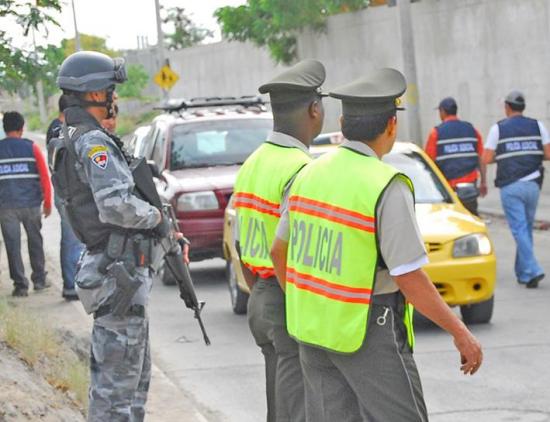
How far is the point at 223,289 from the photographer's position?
1464 centimetres

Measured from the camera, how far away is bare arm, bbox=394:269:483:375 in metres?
4.84

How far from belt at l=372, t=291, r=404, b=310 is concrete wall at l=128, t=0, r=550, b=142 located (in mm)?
20074

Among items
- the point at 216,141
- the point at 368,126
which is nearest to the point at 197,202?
the point at 216,141

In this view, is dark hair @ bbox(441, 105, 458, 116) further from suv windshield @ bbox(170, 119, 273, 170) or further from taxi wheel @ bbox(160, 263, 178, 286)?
taxi wheel @ bbox(160, 263, 178, 286)

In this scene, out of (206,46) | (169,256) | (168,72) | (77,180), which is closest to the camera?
(77,180)

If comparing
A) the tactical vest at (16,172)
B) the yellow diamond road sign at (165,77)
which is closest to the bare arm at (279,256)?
the tactical vest at (16,172)

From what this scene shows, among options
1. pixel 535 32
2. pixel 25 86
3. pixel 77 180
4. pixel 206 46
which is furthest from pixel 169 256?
pixel 206 46

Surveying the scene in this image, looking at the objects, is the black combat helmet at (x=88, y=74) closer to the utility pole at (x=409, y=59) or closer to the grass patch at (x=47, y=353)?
the grass patch at (x=47, y=353)

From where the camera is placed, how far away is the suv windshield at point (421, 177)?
40.3 feet

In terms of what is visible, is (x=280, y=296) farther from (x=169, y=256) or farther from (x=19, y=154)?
(x=19, y=154)

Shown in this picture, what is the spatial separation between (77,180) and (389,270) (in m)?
1.87

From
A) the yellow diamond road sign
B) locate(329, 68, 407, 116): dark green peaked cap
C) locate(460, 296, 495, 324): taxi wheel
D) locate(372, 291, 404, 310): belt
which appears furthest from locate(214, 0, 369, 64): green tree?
locate(372, 291, 404, 310): belt

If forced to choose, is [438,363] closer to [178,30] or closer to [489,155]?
[489,155]

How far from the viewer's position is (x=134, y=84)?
76500 millimetres
